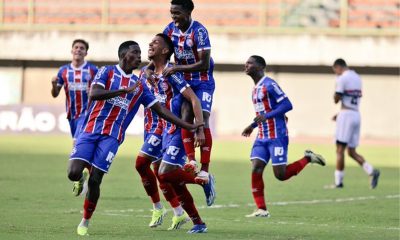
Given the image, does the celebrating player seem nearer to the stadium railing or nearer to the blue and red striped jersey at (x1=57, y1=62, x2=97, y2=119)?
the blue and red striped jersey at (x1=57, y1=62, x2=97, y2=119)

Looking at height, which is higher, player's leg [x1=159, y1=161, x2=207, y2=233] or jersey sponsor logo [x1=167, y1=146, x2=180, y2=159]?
jersey sponsor logo [x1=167, y1=146, x2=180, y2=159]

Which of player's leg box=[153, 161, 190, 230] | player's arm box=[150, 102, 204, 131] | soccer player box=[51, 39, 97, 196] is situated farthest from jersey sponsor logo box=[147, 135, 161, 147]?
soccer player box=[51, 39, 97, 196]

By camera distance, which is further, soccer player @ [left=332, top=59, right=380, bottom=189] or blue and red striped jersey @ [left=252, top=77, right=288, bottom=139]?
soccer player @ [left=332, top=59, right=380, bottom=189]

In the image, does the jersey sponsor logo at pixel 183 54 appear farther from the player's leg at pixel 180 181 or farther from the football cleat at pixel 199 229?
the football cleat at pixel 199 229

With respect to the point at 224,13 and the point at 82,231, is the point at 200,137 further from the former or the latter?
the point at 224,13

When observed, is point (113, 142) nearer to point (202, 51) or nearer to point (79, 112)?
point (202, 51)

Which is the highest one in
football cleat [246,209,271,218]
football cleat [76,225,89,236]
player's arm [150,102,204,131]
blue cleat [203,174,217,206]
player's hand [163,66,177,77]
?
player's hand [163,66,177,77]

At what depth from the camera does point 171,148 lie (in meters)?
12.0

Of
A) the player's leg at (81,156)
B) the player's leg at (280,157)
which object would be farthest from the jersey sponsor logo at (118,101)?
the player's leg at (280,157)

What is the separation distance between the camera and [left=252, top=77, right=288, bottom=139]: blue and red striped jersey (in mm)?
14680

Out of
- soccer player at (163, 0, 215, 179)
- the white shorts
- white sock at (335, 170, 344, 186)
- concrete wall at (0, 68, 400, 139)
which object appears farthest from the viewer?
concrete wall at (0, 68, 400, 139)

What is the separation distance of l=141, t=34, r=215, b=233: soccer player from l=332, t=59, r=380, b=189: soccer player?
7960 mm

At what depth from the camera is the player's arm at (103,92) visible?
11.3 m

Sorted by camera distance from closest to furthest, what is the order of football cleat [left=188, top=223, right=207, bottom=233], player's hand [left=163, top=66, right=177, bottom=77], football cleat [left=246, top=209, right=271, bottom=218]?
football cleat [left=188, top=223, right=207, bottom=233] < player's hand [left=163, top=66, right=177, bottom=77] < football cleat [left=246, top=209, right=271, bottom=218]
